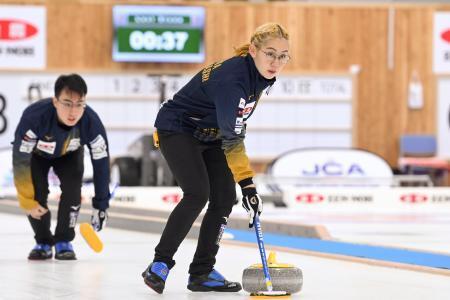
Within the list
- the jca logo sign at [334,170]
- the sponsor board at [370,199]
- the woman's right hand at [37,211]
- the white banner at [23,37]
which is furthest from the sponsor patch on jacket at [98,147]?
the white banner at [23,37]

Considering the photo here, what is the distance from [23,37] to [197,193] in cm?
1225

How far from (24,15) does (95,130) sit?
1071 cm

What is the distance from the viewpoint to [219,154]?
4.63 m

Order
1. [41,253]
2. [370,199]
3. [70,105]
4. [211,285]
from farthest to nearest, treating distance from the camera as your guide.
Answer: [370,199] < [41,253] < [70,105] < [211,285]

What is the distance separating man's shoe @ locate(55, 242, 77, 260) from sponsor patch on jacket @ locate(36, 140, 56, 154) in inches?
21.6

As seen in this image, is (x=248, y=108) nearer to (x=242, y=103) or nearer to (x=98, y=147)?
(x=242, y=103)

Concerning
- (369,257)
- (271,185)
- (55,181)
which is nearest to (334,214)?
(271,185)

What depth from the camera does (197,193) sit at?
4484 millimetres

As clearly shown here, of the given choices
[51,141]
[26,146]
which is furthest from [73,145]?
[26,146]

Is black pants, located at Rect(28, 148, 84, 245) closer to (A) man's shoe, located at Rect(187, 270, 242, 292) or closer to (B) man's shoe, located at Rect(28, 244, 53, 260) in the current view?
(B) man's shoe, located at Rect(28, 244, 53, 260)

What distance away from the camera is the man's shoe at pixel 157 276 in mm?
4406

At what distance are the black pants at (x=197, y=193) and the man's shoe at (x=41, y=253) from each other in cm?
167

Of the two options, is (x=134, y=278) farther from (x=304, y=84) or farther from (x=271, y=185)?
(x=304, y=84)

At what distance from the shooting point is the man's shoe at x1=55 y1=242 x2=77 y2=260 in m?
6.09
